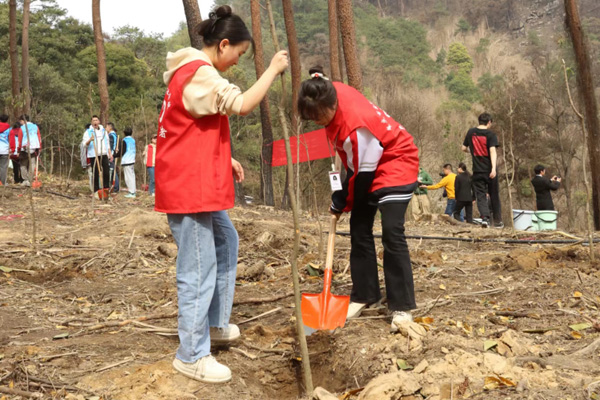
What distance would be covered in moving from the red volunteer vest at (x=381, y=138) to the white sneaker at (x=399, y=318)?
669mm

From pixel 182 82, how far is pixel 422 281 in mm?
2601

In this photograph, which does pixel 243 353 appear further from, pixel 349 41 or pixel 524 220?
pixel 349 41

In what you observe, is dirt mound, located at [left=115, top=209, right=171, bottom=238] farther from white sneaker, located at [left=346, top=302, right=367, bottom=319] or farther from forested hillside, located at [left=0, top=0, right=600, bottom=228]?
forested hillside, located at [left=0, top=0, right=600, bottom=228]

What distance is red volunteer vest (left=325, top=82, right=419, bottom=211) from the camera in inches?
132

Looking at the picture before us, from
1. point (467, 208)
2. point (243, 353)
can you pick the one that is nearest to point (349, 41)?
point (467, 208)

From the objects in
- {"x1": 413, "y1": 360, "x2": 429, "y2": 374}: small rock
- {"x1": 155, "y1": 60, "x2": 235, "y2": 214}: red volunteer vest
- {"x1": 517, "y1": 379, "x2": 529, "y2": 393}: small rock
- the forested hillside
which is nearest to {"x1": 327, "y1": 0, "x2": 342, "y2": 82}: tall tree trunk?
the forested hillside

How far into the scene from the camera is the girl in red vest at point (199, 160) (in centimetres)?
268

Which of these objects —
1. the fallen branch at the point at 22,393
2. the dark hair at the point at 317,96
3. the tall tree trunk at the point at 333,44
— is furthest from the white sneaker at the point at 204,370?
the tall tree trunk at the point at 333,44

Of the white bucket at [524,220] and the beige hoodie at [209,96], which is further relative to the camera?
the white bucket at [524,220]

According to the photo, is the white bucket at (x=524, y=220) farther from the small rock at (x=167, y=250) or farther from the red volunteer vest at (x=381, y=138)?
the red volunteer vest at (x=381, y=138)

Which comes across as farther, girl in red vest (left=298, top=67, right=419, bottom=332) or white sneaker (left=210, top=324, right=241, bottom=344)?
girl in red vest (left=298, top=67, right=419, bottom=332)

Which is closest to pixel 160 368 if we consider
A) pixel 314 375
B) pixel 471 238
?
pixel 314 375

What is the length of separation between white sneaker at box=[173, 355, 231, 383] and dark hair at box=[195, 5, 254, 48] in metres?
1.47

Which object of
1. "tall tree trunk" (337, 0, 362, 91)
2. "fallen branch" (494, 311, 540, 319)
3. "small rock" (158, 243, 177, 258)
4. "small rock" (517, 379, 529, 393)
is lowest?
"fallen branch" (494, 311, 540, 319)
